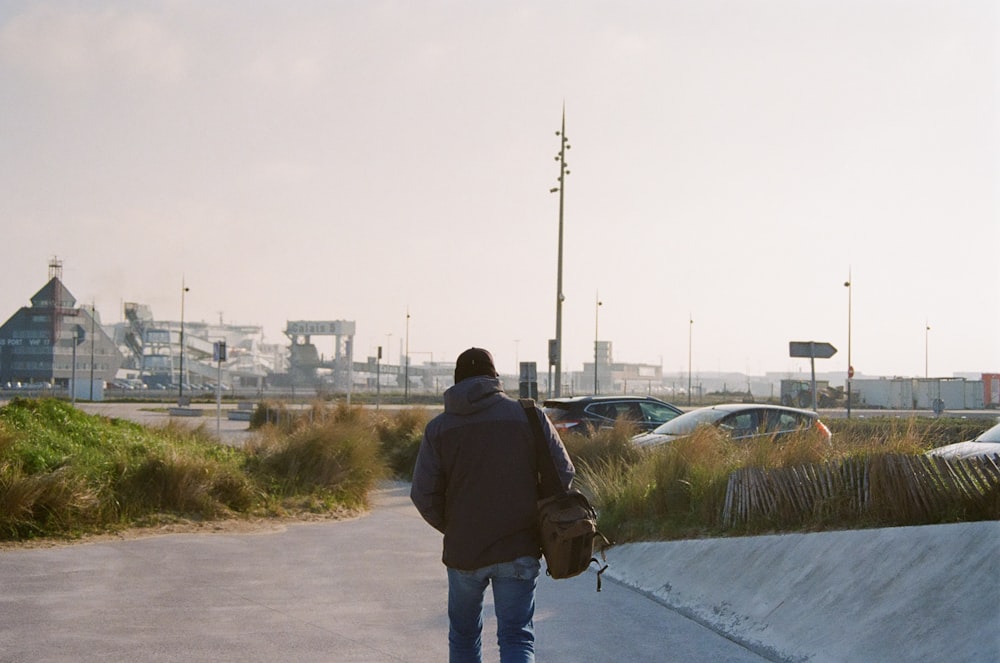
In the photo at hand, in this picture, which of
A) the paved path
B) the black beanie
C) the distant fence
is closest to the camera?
the black beanie

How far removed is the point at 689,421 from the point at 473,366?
36.3 feet

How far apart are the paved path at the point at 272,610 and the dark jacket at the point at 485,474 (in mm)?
1841

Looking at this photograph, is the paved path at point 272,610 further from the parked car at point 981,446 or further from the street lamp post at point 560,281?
the street lamp post at point 560,281

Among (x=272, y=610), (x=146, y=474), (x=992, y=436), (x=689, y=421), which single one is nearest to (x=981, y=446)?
(x=992, y=436)

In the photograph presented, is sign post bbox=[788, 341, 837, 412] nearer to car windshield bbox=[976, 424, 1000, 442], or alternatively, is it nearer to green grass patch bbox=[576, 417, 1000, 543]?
car windshield bbox=[976, 424, 1000, 442]

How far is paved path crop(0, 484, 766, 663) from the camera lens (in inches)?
243

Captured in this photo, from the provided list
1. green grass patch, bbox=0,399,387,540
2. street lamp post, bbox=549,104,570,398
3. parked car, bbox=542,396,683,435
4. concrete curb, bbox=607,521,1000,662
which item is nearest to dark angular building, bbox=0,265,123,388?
street lamp post, bbox=549,104,570,398

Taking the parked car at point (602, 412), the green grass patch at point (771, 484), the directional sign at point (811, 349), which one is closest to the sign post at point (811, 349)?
the directional sign at point (811, 349)

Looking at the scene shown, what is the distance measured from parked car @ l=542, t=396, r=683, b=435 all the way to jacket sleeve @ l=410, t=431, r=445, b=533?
492 inches

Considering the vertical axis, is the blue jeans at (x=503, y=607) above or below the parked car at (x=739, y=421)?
below

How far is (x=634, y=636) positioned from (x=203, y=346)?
→ 135 metres

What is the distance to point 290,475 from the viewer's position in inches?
539

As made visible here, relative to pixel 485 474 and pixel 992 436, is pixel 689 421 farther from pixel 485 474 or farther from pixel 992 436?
pixel 485 474

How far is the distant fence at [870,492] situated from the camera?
24.2 feet
